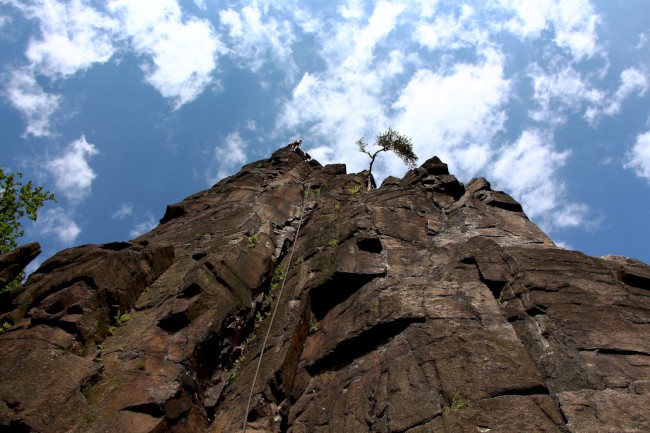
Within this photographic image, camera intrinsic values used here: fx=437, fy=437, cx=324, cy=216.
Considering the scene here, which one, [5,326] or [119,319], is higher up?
[119,319]

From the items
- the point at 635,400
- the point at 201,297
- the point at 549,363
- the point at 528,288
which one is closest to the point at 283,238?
the point at 201,297

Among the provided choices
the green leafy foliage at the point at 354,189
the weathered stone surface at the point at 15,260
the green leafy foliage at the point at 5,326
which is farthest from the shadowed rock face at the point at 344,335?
the green leafy foliage at the point at 354,189

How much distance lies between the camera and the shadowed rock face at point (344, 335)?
25.1 ft

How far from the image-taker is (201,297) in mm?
11547

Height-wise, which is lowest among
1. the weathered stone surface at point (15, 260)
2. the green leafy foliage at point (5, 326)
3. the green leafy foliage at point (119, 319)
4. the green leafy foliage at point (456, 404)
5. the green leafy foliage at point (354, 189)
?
the green leafy foliage at point (456, 404)

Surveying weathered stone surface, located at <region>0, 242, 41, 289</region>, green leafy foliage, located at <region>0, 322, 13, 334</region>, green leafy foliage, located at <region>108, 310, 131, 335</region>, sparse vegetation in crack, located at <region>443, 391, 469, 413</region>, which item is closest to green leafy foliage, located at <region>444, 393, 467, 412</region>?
sparse vegetation in crack, located at <region>443, 391, 469, 413</region>

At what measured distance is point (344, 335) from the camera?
10133 mm

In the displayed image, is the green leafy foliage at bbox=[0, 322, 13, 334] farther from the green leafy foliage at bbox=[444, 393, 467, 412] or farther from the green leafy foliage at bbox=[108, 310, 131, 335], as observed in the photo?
the green leafy foliage at bbox=[444, 393, 467, 412]

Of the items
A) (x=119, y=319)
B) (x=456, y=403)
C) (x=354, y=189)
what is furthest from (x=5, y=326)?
(x=354, y=189)

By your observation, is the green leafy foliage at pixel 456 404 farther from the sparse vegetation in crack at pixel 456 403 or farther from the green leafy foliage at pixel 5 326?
the green leafy foliage at pixel 5 326

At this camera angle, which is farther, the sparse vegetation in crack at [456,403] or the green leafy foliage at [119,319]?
the green leafy foliage at [119,319]

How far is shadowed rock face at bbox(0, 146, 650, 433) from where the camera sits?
25.1ft

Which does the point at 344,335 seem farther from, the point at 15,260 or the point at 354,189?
the point at 354,189

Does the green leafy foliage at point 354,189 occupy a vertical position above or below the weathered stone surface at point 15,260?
above
